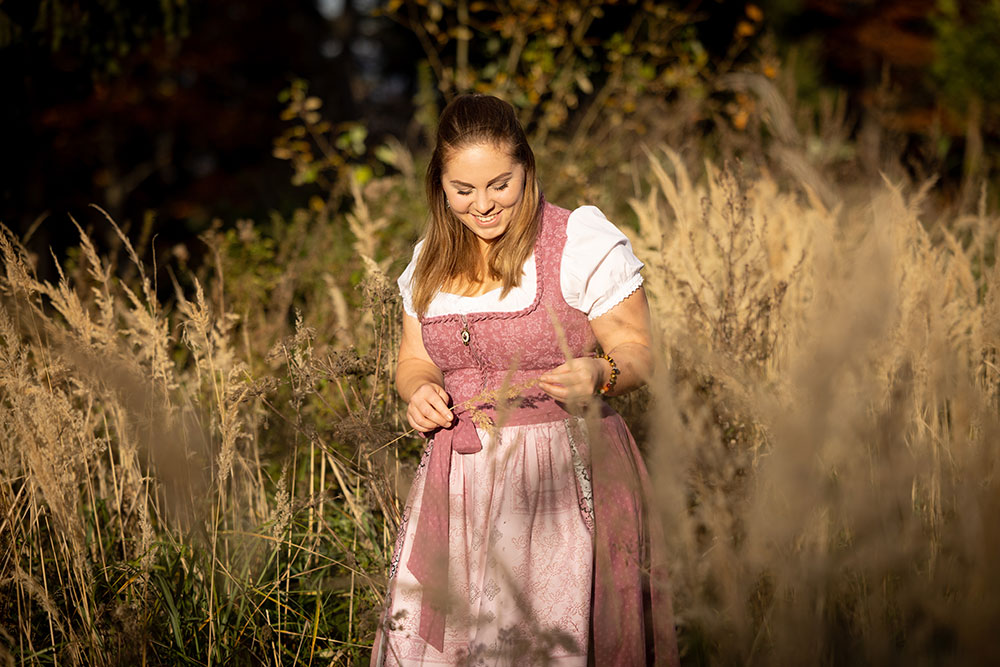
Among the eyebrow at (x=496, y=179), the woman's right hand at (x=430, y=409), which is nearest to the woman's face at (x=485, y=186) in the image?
the eyebrow at (x=496, y=179)

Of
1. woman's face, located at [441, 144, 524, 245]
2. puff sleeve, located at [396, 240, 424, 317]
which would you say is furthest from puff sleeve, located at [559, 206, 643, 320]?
puff sleeve, located at [396, 240, 424, 317]

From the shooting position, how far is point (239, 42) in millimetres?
14023

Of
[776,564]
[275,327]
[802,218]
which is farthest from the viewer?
[802,218]

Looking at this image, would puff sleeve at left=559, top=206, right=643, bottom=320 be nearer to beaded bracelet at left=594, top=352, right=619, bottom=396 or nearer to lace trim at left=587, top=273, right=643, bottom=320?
lace trim at left=587, top=273, right=643, bottom=320

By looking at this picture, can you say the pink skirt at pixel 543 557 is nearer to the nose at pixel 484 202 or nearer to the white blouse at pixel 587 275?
the white blouse at pixel 587 275

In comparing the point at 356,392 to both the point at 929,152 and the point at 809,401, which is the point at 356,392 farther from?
the point at 929,152

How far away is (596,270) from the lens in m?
1.88

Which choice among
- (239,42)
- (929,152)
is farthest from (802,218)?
(239,42)

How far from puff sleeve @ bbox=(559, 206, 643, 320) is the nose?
0.18 metres

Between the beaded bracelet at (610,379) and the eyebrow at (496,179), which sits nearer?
the beaded bracelet at (610,379)

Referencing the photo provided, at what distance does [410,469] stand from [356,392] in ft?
1.61

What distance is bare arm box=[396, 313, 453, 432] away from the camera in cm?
181

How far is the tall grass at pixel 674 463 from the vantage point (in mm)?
1199

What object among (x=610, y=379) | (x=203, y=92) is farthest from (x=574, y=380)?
(x=203, y=92)
